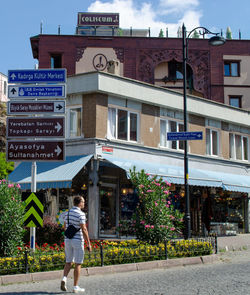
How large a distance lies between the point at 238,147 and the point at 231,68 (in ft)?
48.9

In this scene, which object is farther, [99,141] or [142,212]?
[99,141]

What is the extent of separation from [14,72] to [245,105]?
30.1 meters

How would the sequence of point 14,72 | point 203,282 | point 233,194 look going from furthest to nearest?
point 233,194 < point 14,72 < point 203,282

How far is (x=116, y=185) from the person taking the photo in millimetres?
20438

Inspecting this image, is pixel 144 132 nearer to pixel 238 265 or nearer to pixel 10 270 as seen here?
pixel 238 265

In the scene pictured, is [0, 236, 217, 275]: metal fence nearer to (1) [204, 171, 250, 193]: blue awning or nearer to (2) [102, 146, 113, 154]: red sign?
(2) [102, 146, 113, 154]: red sign

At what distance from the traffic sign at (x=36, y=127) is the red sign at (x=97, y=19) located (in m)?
31.7

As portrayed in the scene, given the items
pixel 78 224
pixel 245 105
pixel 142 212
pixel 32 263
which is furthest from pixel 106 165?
pixel 245 105

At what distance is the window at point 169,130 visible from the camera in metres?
22.3

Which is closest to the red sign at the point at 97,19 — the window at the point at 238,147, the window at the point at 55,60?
the window at the point at 55,60

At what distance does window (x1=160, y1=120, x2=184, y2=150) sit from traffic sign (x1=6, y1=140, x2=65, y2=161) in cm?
1144

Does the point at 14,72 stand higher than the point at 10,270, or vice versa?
the point at 14,72

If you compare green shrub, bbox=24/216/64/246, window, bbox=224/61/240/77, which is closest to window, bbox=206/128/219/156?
green shrub, bbox=24/216/64/246

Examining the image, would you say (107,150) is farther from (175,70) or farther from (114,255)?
(175,70)
